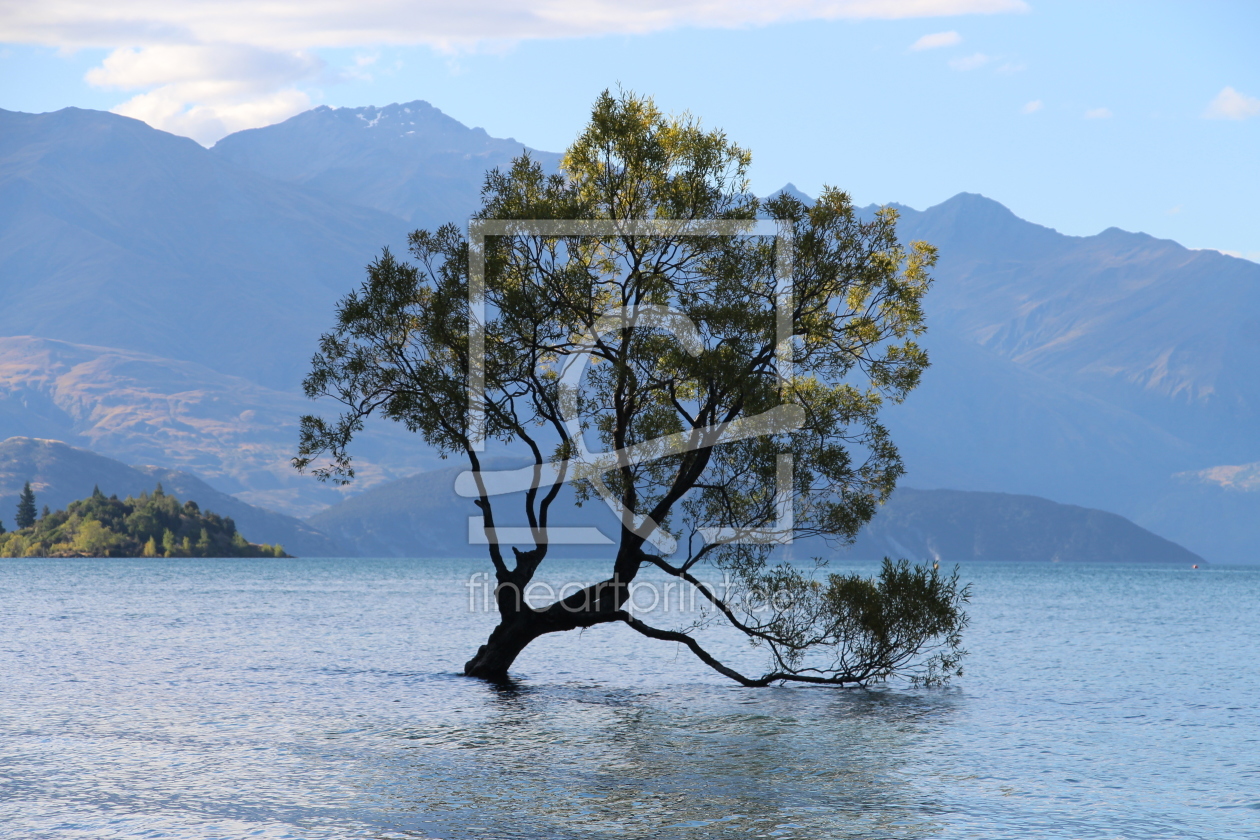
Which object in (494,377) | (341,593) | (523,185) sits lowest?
(341,593)

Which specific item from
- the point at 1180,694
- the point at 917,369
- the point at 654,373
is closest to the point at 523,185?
the point at 654,373

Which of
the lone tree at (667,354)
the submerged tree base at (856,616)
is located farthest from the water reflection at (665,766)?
the lone tree at (667,354)

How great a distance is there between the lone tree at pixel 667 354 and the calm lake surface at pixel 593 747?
5.51 metres

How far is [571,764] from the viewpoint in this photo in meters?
33.4

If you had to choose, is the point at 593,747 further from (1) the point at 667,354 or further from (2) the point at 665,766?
(1) the point at 667,354

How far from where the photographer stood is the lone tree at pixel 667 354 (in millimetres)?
39125

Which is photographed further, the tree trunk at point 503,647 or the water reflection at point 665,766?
the tree trunk at point 503,647

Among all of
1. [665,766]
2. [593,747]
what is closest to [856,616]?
[593,747]

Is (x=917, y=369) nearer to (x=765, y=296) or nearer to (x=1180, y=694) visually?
(x=765, y=296)

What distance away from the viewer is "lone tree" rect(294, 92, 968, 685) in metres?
39.1

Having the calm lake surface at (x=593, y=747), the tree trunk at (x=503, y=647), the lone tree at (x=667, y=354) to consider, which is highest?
the lone tree at (x=667, y=354)

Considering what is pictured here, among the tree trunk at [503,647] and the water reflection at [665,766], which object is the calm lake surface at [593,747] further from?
the tree trunk at [503,647]

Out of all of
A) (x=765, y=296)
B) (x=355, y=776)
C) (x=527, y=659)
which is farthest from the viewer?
(x=527, y=659)

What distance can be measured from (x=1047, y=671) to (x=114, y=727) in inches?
1900
